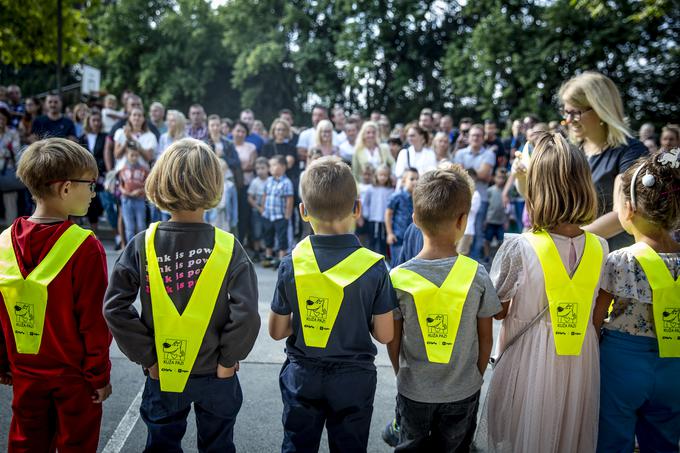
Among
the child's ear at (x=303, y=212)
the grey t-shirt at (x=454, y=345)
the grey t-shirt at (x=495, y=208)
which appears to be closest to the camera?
the grey t-shirt at (x=454, y=345)

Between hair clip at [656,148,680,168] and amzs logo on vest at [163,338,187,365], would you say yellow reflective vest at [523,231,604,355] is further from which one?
amzs logo on vest at [163,338,187,365]

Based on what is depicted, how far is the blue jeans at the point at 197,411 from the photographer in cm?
227

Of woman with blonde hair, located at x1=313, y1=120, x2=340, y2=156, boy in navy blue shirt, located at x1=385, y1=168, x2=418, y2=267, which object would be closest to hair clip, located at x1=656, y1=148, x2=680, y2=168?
boy in navy blue shirt, located at x1=385, y1=168, x2=418, y2=267

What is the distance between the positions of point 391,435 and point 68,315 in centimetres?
185

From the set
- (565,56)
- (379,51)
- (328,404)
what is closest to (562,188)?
A: (328,404)

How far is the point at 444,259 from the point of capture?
2361 mm

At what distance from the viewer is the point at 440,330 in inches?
90.7

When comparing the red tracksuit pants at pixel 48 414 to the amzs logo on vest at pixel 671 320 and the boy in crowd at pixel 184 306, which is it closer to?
the boy in crowd at pixel 184 306

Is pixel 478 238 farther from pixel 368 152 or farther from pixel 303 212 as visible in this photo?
pixel 303 212

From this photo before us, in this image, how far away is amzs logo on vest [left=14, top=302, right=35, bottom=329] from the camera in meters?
2.26

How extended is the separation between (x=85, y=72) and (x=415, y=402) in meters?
12.5

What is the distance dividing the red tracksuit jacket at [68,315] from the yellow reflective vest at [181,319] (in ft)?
0.90

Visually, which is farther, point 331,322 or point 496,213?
point 496,213

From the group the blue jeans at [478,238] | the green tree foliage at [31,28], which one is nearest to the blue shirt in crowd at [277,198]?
the blue jeans at [478,238]
